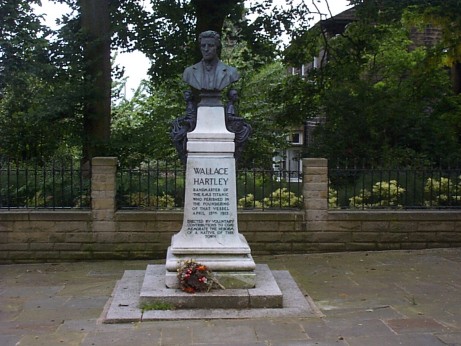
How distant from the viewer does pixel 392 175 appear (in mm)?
10945

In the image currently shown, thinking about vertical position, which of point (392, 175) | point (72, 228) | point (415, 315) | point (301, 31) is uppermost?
point (301, 31)

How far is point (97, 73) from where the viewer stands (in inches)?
500

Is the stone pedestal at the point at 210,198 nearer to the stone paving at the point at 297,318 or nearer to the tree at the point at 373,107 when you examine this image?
the stone paving at the point at 297,318

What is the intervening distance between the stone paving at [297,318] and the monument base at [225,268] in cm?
72

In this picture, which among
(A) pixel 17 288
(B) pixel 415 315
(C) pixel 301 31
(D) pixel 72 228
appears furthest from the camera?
(C) pixel 301 31

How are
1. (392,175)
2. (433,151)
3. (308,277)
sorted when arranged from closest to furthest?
(308,277), (392,175), (433,151)

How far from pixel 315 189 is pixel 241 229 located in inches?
54.8

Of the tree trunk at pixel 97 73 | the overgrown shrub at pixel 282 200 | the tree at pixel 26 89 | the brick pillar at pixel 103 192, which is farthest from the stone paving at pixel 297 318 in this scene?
the tree trunk at pixel 97 73

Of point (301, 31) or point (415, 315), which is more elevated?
point (301, 31)

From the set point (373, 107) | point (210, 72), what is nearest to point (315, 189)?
point (210, 72)

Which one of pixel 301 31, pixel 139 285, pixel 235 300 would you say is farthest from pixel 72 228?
pixel 301 31

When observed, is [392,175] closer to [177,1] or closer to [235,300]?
[235,300]

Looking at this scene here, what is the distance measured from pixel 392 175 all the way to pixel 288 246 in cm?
262

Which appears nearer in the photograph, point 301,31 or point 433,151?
point 433,151
